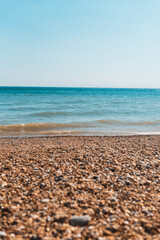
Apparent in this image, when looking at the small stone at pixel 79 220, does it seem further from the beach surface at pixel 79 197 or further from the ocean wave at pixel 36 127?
the ocean wave at pixel 36 127

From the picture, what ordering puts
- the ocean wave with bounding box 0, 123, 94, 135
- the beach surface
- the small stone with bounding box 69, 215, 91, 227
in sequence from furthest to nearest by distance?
the ocean wave with bounding box 0, 123, 94, 135, the small stone with bounding box 69, 215, 91, 227, the beach surface

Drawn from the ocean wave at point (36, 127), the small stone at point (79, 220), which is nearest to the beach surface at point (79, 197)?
the small stone at point (79, 220)

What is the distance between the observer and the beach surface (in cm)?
368

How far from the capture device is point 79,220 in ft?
12.7

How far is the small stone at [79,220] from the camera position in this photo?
12.6 feet

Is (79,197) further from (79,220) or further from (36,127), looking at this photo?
(36,127)

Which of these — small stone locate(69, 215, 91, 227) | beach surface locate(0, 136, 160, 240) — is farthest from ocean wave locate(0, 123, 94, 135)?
small stone locate(69, 215, 91, 227)

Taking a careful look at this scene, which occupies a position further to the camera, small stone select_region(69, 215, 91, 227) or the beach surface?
small stone select_region(69, 215, 91, 227)

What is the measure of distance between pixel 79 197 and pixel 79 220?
0.90 metres

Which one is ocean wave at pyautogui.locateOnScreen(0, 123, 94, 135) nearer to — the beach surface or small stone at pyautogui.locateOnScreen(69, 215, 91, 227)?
the beach surface

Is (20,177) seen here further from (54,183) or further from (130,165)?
(130,165)

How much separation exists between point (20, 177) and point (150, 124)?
17.7 m

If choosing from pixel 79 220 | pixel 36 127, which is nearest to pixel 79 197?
pixel 79 220

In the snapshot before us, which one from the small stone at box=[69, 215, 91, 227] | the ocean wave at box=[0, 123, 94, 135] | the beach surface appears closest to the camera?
the beach surface
